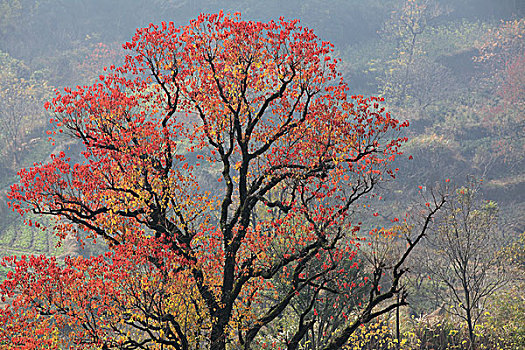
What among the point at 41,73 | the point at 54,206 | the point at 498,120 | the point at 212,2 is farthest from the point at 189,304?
the point at 212,2

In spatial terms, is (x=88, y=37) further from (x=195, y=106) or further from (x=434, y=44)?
(x=195, y=106)

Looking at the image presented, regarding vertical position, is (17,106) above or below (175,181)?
above

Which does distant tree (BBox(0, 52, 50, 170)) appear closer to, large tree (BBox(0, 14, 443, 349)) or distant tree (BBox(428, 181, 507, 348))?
large tree (BBox(0, 14, 443, 349))

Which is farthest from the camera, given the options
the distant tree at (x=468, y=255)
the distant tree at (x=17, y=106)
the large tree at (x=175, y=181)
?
the distant tree at (x=17, y=106)

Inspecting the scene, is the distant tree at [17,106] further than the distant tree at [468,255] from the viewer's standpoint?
Answer: Yes

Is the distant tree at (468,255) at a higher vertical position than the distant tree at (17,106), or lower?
lower

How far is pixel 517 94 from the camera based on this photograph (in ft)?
171

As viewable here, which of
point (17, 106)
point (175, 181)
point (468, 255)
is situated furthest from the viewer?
point (17, 106)

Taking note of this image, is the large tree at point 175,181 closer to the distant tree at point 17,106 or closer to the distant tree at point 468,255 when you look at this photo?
the distant tree at point 468,255

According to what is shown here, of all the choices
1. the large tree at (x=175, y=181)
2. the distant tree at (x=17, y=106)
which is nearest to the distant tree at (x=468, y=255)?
the large tree at (x=175, y=181)

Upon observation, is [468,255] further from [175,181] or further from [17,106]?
[17,106]

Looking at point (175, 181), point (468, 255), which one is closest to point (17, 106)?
point (175, 181)

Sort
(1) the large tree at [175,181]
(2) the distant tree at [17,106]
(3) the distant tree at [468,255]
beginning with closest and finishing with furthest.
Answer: (1) the large tree at [175,181], (3) the distant tree at [468,255], (2) the distant tree at [17,106]

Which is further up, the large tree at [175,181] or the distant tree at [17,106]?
the distant tree at [17,106]
